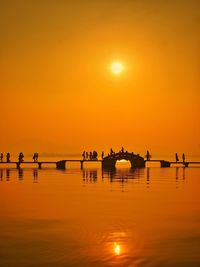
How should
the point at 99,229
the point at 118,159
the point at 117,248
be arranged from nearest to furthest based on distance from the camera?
the point at 117,248 → the point at 99,229 → the point at 118,159

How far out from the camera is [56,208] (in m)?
25.4

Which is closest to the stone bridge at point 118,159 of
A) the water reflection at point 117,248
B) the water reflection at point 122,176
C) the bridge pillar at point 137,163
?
the bridge pillar at point 137,163

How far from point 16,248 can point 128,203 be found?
13097 millimetres

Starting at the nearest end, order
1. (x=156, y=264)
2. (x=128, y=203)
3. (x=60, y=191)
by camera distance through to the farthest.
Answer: (x=156, y=264), (x=128, y=203), (x=60, y=191)

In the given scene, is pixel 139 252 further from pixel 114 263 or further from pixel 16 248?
pixel 16 248

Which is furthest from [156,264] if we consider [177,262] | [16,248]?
[16,248]

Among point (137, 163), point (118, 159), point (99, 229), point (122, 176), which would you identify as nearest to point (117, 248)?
point (99, 229)

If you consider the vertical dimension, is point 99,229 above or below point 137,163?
below

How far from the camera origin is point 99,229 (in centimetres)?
1877

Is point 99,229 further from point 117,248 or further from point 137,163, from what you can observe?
point 137,163

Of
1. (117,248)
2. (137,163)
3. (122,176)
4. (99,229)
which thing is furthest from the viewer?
(137,163)

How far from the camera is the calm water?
13.8 metres

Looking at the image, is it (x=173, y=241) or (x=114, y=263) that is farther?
(x=173, y=241)

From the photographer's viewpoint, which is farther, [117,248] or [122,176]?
[122,176]
